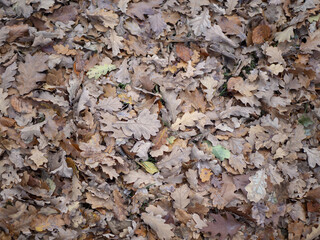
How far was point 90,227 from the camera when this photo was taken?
238 cm

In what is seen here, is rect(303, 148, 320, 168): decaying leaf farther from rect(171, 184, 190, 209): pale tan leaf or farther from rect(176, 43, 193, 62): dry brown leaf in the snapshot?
rect(176, 43, 193, 62): dry brown leaf

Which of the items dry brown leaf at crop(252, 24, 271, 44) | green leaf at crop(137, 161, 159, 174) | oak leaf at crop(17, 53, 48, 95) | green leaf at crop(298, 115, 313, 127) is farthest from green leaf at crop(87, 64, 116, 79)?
green leaf at crop(298, 115, 313, 127)

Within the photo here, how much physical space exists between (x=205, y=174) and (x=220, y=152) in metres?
0.28

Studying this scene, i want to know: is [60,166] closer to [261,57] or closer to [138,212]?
[138,212]

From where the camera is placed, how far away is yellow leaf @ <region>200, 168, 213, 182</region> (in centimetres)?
265

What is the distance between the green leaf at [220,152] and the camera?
9.09ft

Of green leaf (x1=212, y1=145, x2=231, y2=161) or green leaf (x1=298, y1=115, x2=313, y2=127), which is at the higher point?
green leaf (x1=298, y1=115, x2=313, y2=127)

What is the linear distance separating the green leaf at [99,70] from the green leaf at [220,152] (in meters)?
1.26

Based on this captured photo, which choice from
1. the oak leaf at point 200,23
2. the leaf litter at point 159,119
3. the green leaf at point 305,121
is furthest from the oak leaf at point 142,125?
the green leaf at point 305,121

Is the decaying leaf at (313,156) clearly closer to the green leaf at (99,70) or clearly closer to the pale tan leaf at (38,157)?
the green leaf at (99,70)

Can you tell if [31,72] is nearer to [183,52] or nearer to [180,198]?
[183,52]

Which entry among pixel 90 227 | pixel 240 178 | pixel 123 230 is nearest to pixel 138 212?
pixel 123 230

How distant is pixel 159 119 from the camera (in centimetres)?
278

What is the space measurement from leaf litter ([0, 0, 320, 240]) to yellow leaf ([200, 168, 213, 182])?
0.04 feet
